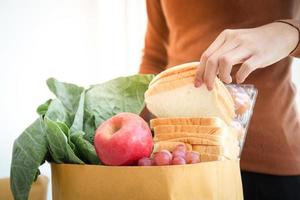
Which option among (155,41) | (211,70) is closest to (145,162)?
(211,70)

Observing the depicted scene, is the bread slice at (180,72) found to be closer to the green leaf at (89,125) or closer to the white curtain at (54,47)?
the green leaf at (89,125)

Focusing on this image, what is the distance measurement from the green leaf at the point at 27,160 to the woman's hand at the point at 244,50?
164 mm

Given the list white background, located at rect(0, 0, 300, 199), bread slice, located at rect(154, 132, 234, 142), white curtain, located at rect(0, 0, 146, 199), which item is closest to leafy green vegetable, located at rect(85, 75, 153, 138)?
bread slice, located at rect(154, 132, 234, 142)

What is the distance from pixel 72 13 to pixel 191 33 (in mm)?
646

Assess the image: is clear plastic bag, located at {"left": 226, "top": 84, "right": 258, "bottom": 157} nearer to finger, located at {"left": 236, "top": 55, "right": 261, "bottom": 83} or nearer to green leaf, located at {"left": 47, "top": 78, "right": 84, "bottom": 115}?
finger, located at {"left": 236, "top": 55, "right": 261, "bottom": 83}

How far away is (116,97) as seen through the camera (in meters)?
0.50

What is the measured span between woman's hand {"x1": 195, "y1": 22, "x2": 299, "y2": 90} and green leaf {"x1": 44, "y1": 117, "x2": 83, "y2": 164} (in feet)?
0.46

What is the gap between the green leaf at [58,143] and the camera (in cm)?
37

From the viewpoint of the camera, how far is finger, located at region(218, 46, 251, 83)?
→ 1.34ft

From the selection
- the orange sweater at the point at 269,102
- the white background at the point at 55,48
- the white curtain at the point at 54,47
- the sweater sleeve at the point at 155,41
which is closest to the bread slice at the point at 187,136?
the orange sweater at the point at 269,102

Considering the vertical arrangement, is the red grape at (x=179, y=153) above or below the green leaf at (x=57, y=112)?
below

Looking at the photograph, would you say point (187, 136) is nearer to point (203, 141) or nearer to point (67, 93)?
point (203, 141)

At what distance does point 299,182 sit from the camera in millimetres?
608

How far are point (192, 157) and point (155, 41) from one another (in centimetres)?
48
